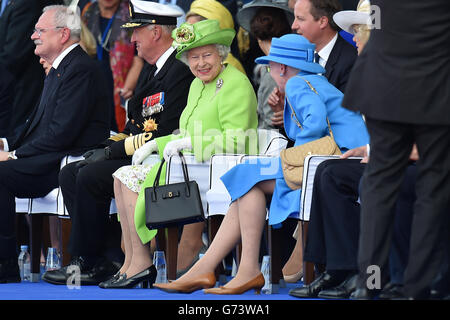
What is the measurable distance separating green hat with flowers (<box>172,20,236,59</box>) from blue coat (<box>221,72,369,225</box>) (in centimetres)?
85

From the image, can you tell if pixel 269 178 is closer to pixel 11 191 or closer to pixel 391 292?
pixel 391 292

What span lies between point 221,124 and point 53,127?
52.6 inches

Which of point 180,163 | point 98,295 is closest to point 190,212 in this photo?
point 180,163

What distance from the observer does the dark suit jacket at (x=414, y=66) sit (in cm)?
414

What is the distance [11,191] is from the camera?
22.8 feet

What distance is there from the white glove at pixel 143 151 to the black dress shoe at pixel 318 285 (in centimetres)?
160

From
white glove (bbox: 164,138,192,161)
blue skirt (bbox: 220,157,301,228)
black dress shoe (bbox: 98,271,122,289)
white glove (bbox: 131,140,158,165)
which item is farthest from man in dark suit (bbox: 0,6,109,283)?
blue skirt (bbox: 220,157,301,228)

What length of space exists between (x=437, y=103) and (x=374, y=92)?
10.0 inches

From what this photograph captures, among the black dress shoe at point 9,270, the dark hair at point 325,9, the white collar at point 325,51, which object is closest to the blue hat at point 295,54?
the white collar at point 325,51

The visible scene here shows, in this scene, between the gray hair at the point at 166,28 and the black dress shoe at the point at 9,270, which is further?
the gray hair at the point at 166,28

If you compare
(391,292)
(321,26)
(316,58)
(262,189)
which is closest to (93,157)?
(262,189)

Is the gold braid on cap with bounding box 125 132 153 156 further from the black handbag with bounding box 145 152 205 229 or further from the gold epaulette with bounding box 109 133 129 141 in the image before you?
the black handbag with bounding box 145 152 205 229

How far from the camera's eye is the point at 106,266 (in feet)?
21.8

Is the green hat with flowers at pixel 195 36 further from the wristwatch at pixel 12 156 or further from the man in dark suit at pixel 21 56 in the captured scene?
the man in dark suit at pixel 21 56
